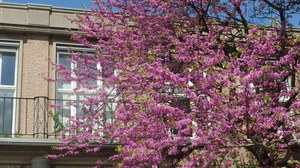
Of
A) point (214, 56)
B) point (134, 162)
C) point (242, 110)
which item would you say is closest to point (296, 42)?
point (214, 56)

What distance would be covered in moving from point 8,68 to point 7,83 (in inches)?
16.3

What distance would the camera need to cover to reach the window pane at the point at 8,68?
1442cm

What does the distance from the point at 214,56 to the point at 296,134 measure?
1951 millimetres

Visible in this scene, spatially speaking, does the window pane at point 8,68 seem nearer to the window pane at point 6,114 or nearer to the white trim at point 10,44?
the white trim at point 10,44

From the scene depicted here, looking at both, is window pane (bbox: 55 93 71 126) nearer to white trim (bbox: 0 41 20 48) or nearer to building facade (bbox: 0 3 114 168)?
building facade (bbox: 0 3 114 168)

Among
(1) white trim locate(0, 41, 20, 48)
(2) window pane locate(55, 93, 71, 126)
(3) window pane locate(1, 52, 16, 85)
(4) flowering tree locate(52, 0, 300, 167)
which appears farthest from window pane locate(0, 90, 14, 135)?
(4) flowering tree locate(52, 0, 300, 167)

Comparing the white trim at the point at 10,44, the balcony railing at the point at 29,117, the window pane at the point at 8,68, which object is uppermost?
the white trim at the point at 10,44

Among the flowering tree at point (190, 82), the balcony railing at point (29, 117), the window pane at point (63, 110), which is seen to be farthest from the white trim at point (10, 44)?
the flowering tree at point (190, 82)

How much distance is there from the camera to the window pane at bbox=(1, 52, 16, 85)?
14.4m

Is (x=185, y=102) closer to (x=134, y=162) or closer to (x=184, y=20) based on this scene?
(x=134, y=162)

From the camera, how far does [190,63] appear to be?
9.83 m

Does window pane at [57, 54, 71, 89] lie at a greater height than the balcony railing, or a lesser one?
greater

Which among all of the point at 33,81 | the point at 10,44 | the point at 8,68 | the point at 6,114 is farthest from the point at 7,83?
the point at 10,44

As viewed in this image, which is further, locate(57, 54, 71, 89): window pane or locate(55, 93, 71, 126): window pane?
locate(57, 54, 71, 89): window pane
